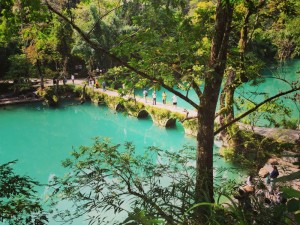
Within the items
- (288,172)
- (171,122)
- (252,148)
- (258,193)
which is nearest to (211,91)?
(258,193)

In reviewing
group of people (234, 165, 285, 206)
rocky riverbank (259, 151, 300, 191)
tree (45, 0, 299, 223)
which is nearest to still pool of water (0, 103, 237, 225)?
rocky riverbank (259, 151, 300, 191)

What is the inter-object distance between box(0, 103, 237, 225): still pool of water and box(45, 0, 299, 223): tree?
811 cm

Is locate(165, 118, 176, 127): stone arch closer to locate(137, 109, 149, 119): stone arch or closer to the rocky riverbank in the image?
locate(137, 109, 149, 119): stone arch

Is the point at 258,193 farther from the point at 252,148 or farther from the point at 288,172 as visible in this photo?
the point at 252,148

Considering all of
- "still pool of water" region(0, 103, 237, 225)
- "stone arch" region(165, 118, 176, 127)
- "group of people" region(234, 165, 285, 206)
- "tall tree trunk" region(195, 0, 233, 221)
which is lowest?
"still pool of water" region(0, 103, 237, 225)

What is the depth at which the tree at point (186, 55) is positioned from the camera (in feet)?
15.0

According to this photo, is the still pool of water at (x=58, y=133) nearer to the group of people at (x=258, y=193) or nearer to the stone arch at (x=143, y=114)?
the stone arch at (x=143, y=114)

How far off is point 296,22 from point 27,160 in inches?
548

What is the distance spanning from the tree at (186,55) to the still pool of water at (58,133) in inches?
319

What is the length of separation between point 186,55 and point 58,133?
51.9ft

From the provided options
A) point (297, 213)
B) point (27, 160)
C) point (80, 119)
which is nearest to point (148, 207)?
point (297, 213)

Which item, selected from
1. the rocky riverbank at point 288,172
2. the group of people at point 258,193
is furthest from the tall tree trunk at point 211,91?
the rocky riverbank at point 288,172

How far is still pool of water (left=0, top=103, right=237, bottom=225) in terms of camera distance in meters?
15.5

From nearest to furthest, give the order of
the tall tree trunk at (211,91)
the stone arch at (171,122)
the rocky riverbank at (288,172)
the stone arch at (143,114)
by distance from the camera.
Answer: the rocky riverbank at (288,172) < the tall tree trunk at (211,91) < the stone arch at (171,122) < the stone arch at (143,114)
